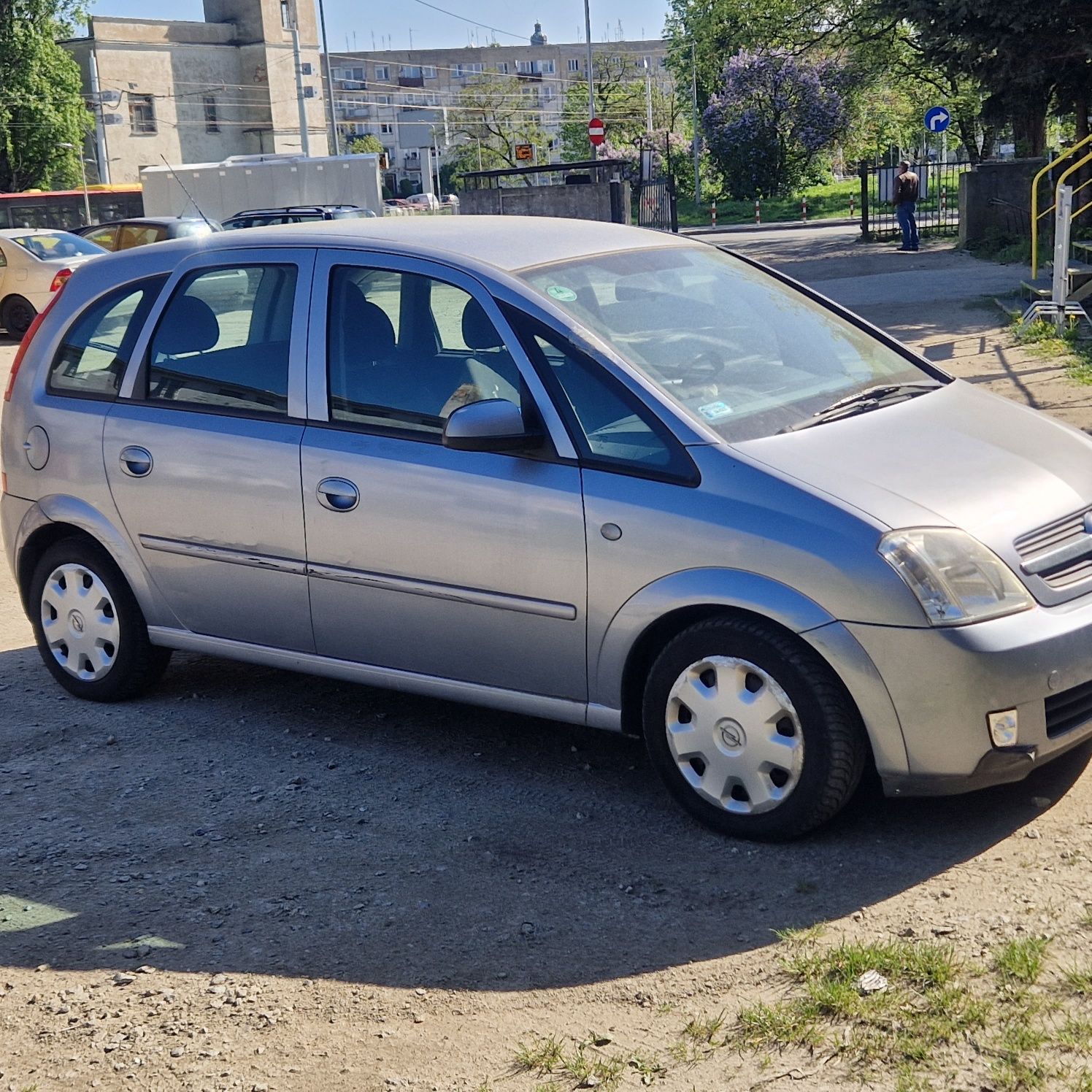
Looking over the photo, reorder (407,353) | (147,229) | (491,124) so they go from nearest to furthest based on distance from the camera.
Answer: (407,353) → (147,229) → (491,124)

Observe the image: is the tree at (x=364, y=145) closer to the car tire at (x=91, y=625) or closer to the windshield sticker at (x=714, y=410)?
the car tire at (x=91, y=625)

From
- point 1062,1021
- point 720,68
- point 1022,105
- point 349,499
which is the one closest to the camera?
point 1062,1021

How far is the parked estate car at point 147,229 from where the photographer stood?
71.6 feet

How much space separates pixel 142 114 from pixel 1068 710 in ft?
261

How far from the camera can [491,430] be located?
13.8 feet

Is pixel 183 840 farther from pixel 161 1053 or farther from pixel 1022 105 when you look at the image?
pixel 1022 105

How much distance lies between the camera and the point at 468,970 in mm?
3477

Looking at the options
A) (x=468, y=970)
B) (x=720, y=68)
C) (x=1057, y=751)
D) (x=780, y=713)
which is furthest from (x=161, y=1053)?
(x=720, y=68)

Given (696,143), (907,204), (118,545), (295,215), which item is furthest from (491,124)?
(118,545)

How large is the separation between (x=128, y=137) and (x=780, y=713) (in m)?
77.3

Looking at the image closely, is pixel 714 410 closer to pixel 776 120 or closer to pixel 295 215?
pixel 295 215

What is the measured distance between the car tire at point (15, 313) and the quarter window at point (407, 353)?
17.9 m

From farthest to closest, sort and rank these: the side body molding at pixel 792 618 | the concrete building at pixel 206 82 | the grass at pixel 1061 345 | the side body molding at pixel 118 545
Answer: the concrete building at pixel 206 82 → the grass at pixel 1061 345 → the side body molding at pixel 118 545 → the side body molding at pixel 792 618

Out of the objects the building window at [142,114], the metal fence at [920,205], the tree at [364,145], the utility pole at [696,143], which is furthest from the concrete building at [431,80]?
the metal fence at [920,205]
